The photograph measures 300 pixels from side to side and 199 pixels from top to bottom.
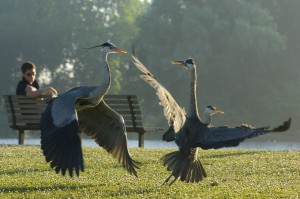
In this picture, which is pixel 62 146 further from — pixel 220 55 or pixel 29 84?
pixel 220 55

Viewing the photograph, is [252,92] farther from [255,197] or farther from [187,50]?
[255,197]

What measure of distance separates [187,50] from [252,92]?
254 inches

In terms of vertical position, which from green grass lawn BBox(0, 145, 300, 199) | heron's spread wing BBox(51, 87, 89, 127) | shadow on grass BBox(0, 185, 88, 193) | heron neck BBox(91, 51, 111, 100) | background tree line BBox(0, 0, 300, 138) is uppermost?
background tree line BBox(0, 0, 300, 138)

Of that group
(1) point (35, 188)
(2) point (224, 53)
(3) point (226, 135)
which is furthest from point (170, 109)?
(2) point (224, 53)

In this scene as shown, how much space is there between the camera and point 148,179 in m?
13.1

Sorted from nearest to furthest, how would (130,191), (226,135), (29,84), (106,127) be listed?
1. (226,135)
2. (130,191)
3. (106,127)
4. (29,84)

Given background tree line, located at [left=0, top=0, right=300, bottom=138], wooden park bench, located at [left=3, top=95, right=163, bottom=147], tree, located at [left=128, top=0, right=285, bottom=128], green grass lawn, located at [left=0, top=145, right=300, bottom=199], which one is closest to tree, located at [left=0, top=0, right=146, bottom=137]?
background tree line, located at [left=0, top=0, right=300, bottom=138]

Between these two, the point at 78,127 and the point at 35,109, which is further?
the point at 35,109

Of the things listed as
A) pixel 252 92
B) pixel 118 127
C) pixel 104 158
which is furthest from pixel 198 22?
pixel 118 127

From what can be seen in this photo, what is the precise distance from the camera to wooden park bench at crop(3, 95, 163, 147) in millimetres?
20469

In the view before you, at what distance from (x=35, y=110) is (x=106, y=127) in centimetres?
809

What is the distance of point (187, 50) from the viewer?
5988cm

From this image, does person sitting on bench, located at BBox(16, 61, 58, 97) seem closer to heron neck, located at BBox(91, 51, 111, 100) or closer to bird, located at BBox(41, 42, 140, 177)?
bird, located at BBox(41, 42, 140, 177)

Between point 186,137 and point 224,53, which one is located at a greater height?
point 224,53
